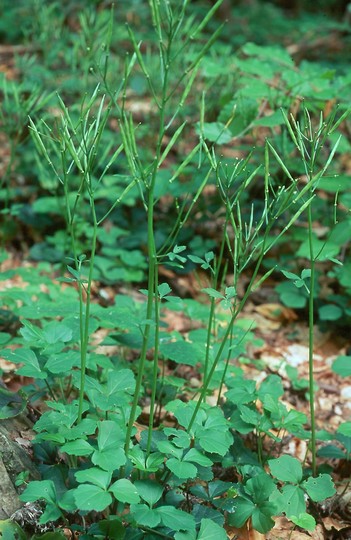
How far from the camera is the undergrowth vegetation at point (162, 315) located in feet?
4.56

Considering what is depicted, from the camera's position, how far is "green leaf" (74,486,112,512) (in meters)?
1.26

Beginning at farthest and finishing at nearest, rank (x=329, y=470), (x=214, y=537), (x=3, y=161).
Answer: (x=3, y=161)
(x=329, y=470)
(x=214, y=537)

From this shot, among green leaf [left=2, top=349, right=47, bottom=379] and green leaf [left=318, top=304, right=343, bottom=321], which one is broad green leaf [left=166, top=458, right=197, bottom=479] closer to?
green leaf [left=2, top=349, right=47, bottom=379]

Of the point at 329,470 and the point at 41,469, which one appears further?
the point at 329,470

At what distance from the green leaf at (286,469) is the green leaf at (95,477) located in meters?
0.49

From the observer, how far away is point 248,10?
25.3ft

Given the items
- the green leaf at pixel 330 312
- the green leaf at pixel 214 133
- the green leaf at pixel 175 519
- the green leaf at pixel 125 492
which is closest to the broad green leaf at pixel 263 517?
the green leaf at pixel 175 519

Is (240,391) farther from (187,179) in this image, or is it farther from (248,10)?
(248,10)

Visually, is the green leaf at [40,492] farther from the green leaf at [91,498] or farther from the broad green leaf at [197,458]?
the broad green leaf at [197,458]

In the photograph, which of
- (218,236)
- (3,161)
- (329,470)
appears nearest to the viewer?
(329,470)

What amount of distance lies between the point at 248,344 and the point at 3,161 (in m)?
2.25

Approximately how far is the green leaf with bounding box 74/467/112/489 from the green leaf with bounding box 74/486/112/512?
12mm

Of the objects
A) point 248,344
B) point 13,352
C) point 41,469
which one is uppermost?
point 13,352

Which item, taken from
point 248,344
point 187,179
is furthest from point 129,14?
point 248,344
